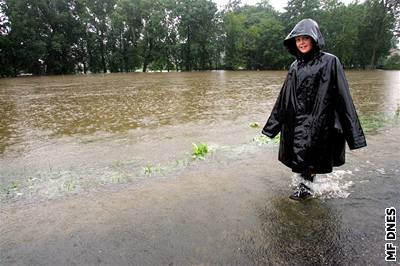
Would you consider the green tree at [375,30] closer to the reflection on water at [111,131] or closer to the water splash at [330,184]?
the reflection on water at [111,131]

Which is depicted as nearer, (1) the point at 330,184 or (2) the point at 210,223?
(2) the point at 210,223

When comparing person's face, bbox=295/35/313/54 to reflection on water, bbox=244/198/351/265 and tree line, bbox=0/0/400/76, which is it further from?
tree line, bbox=0/0/400/76

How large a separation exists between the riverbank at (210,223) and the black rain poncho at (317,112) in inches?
20.0

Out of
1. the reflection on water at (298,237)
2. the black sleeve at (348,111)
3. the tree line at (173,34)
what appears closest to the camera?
the reflection on water at (298,237)

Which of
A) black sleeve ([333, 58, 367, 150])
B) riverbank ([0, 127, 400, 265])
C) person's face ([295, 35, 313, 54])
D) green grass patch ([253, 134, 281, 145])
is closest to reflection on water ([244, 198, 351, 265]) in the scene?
riverbank ([0, 127, 400, 265])

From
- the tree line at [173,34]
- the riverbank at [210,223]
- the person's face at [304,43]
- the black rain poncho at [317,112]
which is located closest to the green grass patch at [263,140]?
the riverbank at [210,223]

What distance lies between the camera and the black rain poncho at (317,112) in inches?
115

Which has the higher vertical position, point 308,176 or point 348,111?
point 348,111

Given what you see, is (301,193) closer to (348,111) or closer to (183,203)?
(348,111)

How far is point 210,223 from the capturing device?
283cm

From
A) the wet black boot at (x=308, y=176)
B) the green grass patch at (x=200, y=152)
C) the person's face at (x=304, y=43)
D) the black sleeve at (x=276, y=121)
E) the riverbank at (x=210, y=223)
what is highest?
the person's face at (x=304, y=43)

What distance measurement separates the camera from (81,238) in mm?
2662

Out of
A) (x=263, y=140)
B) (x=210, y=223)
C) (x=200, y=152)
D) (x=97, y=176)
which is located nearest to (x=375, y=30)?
(x=263, y=140)

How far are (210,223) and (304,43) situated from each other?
2.04 meters
